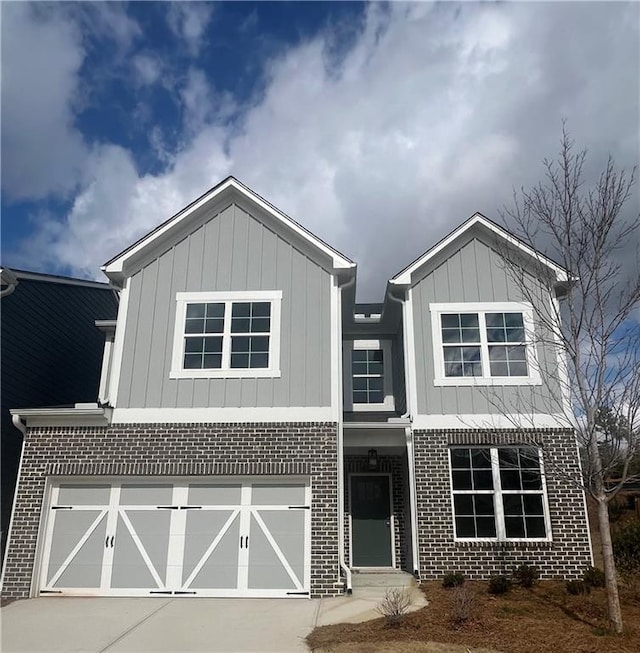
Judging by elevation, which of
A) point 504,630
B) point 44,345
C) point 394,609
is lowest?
point 504,630

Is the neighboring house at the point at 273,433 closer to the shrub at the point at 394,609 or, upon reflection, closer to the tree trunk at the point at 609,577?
the shrub at the point at 394,609

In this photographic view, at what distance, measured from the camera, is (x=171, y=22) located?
10742 mm

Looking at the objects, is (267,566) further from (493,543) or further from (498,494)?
(498,494)

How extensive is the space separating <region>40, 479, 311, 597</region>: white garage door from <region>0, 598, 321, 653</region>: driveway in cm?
34

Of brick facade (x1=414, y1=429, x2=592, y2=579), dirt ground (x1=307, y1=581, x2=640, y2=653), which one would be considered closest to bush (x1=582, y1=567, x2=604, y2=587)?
dirt ground (x1=307, y1=581, x2=640, y2=653)

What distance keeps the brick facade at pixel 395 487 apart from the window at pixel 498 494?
1.84 m

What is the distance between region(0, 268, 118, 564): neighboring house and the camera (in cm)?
1364

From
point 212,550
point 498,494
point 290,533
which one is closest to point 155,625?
point 212,550

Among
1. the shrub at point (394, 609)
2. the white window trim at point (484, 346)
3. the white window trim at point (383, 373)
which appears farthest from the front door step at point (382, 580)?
the white window trim at point (383, 373)

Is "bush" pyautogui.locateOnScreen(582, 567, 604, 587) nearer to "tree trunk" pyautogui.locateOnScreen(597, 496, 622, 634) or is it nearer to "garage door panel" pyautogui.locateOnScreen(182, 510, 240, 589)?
"tree trunk" pyautogui.locateOnScreen(597, 496, 622, 634)

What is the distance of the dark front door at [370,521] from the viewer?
43.5 feet

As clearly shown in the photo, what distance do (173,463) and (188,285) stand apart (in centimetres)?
378

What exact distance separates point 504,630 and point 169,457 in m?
6.65

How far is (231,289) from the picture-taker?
1230 cm
